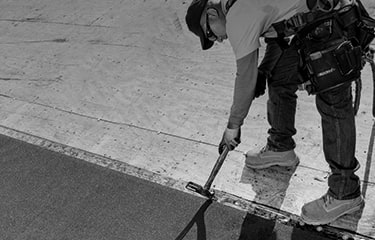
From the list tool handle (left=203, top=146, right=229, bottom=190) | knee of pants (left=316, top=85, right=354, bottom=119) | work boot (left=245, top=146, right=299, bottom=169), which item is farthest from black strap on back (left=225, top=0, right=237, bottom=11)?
work boot (left=245, top=146, right=299, bottom=169)

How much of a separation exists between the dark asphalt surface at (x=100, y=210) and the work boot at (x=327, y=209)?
3.9 inches

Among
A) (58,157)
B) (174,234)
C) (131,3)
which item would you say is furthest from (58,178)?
(131,3)

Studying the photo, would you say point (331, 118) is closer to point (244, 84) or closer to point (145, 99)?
point (244, 84)

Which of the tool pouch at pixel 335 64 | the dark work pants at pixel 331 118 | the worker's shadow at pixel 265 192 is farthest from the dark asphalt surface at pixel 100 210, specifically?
the tool pouch at pixel 335 64

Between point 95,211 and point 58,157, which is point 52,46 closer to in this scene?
point 58,157

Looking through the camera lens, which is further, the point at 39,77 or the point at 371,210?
the point at 39,77

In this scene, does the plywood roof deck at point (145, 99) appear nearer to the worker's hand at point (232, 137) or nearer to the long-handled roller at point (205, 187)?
the long-handled roller at point (205, 187)

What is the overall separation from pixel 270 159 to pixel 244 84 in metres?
0.93

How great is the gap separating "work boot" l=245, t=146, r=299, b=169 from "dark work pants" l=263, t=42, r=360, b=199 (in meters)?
0.17

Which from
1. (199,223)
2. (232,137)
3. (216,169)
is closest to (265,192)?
(216,169)

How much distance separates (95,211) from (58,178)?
1.67 feet

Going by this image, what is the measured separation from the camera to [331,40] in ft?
7.66

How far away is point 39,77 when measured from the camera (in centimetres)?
483

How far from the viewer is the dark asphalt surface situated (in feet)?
9.60
